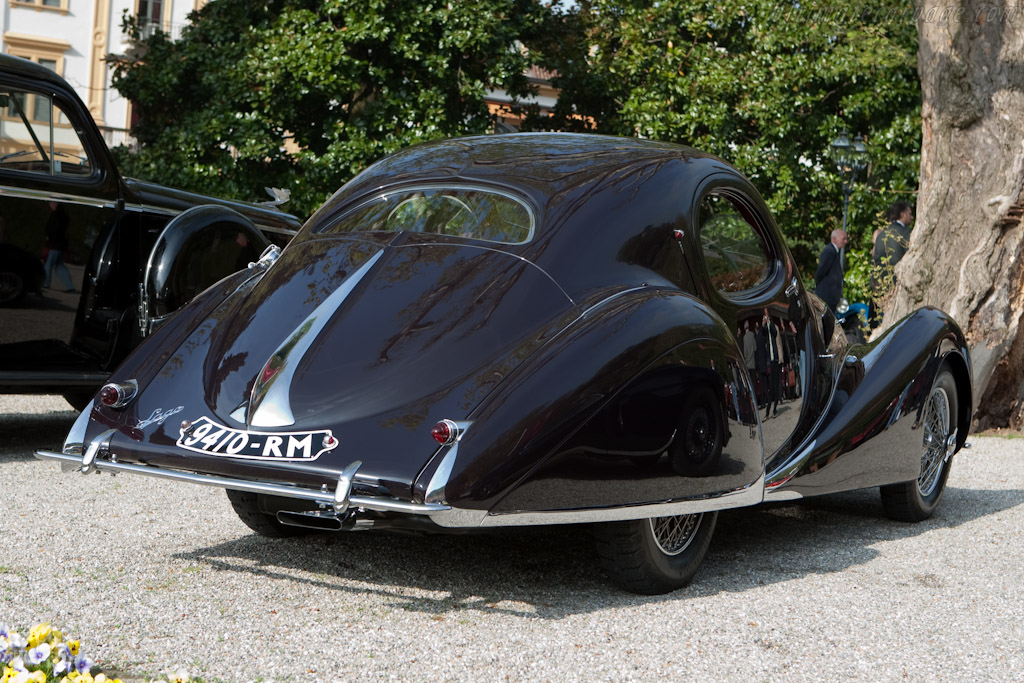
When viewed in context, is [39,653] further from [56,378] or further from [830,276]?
[830,276]

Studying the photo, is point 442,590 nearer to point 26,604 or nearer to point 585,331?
point 585,331

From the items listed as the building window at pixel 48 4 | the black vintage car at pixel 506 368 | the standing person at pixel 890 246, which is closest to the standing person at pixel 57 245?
the black vintage car at pixel 506 368

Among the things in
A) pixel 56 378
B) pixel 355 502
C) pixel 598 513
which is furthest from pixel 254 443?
pixel 56 378

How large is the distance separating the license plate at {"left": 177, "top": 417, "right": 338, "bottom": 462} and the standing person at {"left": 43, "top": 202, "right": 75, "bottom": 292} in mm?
3188

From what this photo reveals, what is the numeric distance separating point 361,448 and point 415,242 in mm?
975

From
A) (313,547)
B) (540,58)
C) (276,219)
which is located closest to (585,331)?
(313,547)

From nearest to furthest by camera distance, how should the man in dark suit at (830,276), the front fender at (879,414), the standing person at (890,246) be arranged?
the front fender at (879,414), the standing person at (890,246), the man in dark suit at (830,276)

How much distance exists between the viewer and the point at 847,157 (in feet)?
62.0

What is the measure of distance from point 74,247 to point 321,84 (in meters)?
10.0

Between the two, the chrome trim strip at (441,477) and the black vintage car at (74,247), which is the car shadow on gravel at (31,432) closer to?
the black vintage car at (74,247)

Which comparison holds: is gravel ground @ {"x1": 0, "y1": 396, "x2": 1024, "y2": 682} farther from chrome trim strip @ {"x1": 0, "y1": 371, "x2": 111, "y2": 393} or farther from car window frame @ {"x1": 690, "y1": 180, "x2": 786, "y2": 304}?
car window frame @ {"x1": 690, "y1": 180, "x2": 786, "y2": 304}

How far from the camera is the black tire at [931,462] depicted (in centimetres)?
551

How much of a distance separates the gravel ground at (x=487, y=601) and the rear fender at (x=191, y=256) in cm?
145

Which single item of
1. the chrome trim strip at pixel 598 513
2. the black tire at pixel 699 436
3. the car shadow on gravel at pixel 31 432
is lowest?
the car shadow on gravel at pixel 31 432
